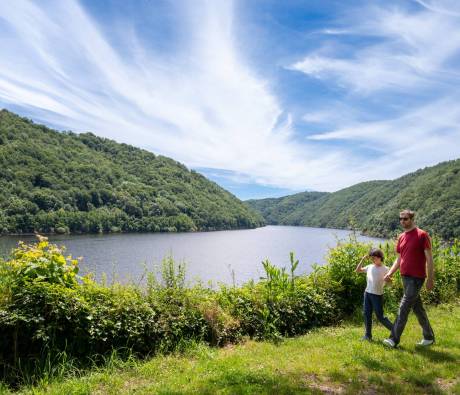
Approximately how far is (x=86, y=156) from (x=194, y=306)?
164 meters

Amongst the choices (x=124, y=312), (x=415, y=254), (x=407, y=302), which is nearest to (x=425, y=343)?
(x=407, y=302)

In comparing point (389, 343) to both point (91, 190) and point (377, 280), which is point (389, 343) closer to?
point (377, 280)

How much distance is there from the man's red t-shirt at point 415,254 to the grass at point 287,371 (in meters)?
1.25

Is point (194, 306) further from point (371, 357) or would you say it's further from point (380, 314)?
point (380, 314)

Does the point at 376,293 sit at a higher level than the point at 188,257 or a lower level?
higher

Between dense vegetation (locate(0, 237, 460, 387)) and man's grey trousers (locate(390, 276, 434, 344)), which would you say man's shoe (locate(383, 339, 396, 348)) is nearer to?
man's grey trousers (locate(390, 276, 434, 344))

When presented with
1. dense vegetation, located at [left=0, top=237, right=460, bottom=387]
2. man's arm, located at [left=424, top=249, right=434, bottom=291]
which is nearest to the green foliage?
dense vegetation, located at [left=0, top=237, right=460, bottom=387]

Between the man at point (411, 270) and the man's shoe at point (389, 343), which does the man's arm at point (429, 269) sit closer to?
the man at point (411, 270)

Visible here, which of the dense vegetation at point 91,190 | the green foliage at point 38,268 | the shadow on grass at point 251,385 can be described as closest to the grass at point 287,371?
the shadow on grass at point 251,385

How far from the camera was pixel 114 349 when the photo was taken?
16.0 ft

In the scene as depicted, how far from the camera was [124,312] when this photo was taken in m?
5.16

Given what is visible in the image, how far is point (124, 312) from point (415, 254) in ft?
15.6

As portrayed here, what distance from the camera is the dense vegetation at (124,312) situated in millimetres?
4414

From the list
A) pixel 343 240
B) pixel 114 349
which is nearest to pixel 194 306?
pixel 114 349
